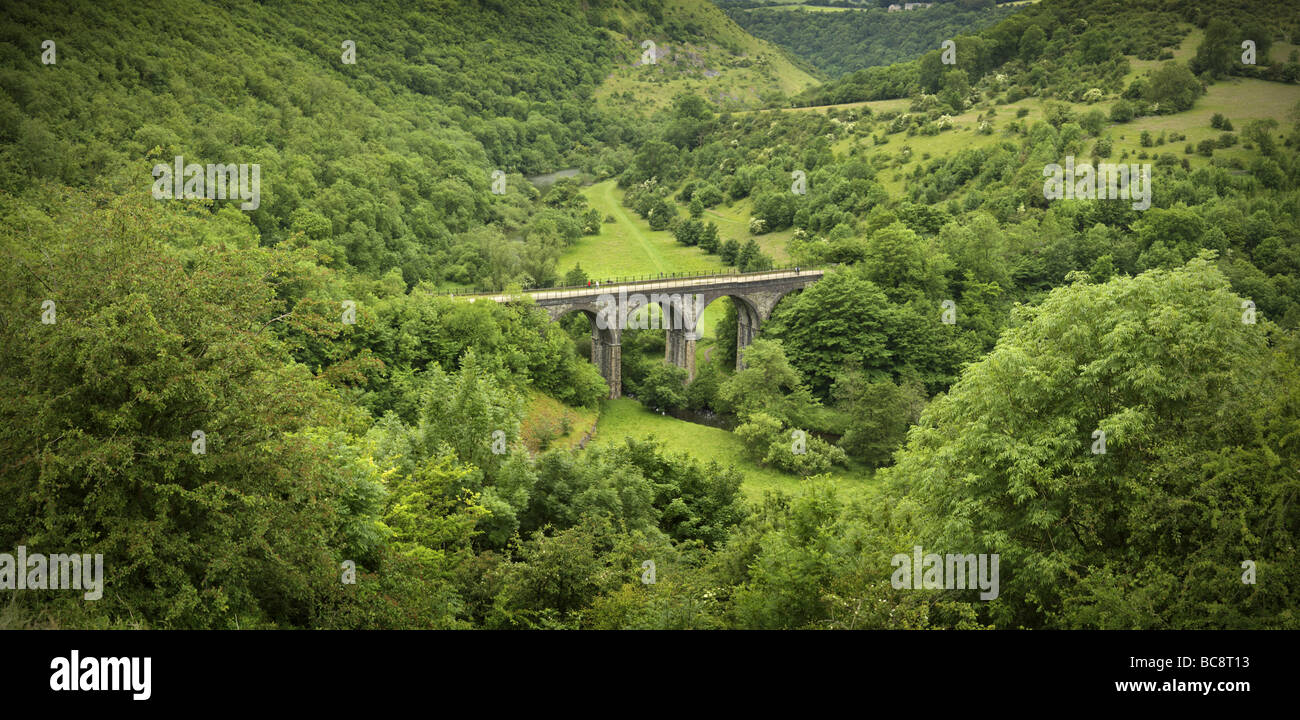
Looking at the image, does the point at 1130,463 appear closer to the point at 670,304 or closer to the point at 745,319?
the point at 670,304

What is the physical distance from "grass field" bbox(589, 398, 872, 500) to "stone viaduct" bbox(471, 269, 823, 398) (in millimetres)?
Result: 4359

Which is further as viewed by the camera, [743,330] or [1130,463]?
[743,330]

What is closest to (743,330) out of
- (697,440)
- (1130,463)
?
(697,440)

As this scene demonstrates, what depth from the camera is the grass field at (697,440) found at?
52.7 m

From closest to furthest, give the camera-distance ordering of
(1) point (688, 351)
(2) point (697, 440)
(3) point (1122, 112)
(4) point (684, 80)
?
(2) point (697, 440), (1) point (688, 351), (3) point (1122, 112), (4) point (684, 80)

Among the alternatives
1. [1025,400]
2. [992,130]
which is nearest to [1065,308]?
[1025,400]

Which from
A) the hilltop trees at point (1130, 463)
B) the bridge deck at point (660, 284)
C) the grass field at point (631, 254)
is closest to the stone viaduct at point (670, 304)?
the bridge deck at point (660, 284)

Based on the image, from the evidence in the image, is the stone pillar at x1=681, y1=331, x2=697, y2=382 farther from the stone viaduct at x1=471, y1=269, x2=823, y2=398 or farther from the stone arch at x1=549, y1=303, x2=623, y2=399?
the stone arch at x1=549, y1=303, x2=623, y2=399

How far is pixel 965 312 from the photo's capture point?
71.1 metres

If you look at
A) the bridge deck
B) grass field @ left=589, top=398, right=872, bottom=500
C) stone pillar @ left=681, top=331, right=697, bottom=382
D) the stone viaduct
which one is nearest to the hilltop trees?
grass field @ left=589, top=398, right=872, bottom=500

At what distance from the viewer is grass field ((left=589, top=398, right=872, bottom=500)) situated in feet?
173

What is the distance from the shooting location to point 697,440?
58.8 meters

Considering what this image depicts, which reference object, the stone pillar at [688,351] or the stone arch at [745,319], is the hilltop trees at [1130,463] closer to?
the stone pillar at [688,351]

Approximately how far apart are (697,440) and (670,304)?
15728mm
